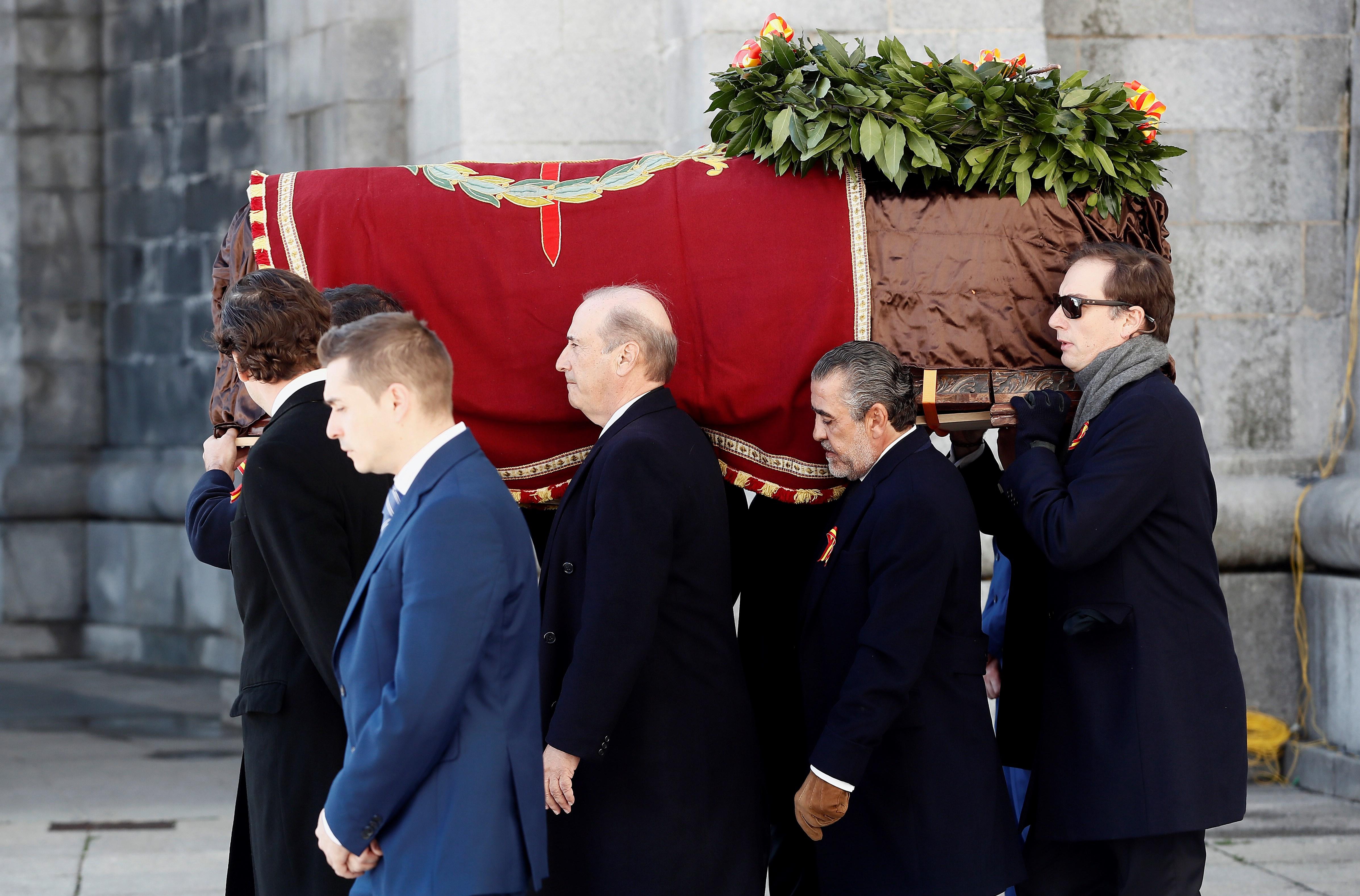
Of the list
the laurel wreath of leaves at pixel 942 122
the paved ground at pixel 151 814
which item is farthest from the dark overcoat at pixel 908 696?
the paved ground at pixel 151 814

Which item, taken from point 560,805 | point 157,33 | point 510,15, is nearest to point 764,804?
point 560,805

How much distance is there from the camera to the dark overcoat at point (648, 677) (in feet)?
9.39

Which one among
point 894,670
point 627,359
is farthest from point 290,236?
point 894,670

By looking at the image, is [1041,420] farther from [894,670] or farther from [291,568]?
[291,568]

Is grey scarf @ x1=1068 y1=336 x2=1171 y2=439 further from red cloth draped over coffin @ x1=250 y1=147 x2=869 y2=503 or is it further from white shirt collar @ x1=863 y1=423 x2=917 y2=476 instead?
red cloth draped over coffin @ x1=250 y1=147 x2=869 y2=503

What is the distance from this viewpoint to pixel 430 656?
221cm

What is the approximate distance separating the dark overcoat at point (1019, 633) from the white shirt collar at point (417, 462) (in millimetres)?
1353

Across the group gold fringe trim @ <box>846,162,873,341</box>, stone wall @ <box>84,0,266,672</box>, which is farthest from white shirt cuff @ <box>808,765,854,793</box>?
stone wall @ <box>84,0,266,672</box>

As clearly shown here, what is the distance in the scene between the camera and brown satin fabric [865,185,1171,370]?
3377mm

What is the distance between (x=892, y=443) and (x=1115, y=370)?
51 centimetres

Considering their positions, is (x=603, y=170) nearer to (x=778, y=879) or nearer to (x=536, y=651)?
(x=536, y=651)

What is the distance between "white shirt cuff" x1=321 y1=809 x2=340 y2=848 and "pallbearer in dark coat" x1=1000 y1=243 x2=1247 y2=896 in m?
1.59

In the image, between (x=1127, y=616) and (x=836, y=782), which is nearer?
(x=836, y=782)

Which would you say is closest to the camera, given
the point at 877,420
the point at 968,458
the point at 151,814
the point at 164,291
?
the point at 877,420
